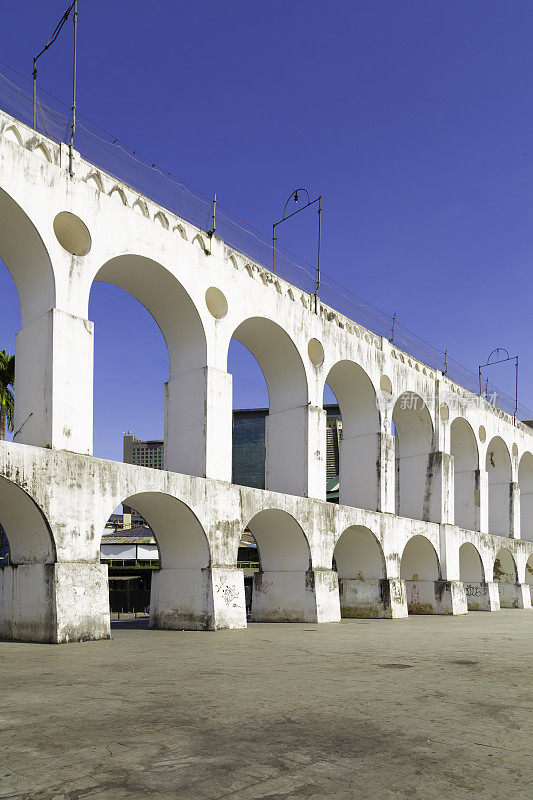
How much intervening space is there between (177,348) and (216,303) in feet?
5.20

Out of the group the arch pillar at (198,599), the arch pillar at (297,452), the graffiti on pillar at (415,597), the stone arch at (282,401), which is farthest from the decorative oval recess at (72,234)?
the graffiti on pillar at (415,597)

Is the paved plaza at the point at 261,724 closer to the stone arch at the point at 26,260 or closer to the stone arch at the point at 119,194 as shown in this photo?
the stone arch at the point at 26,260

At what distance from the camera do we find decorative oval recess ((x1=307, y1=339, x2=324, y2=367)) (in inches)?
911

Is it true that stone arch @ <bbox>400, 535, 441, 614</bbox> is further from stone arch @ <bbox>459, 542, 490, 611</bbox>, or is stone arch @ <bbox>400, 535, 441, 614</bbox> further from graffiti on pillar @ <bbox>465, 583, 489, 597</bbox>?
graffiti on pillar @ <bbox>465, 583, 489, 597</bbox>

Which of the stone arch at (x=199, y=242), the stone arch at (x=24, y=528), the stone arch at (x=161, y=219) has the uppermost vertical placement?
the stone arch at (x=161, y=219)

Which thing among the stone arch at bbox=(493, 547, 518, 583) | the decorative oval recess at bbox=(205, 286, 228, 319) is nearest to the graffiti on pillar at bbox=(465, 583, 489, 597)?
the stone arch at bbox=(493, 547, 518, 583)

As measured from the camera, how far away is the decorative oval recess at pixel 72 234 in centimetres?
1611

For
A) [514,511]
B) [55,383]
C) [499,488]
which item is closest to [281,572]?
[55,383]

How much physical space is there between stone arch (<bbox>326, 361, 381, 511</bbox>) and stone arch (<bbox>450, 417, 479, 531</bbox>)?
8.53 meters

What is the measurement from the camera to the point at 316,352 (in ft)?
76.4

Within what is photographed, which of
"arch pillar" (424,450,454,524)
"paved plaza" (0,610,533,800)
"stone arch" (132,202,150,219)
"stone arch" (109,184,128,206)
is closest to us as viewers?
"paved plaza" (0,610,533,800)

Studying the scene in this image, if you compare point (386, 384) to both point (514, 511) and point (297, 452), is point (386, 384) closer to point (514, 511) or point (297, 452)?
point (297, 452)

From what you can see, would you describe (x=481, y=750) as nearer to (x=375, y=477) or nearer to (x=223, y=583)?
(x=223, y=583)

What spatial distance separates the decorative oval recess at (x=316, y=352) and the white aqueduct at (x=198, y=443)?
2.7 inches
